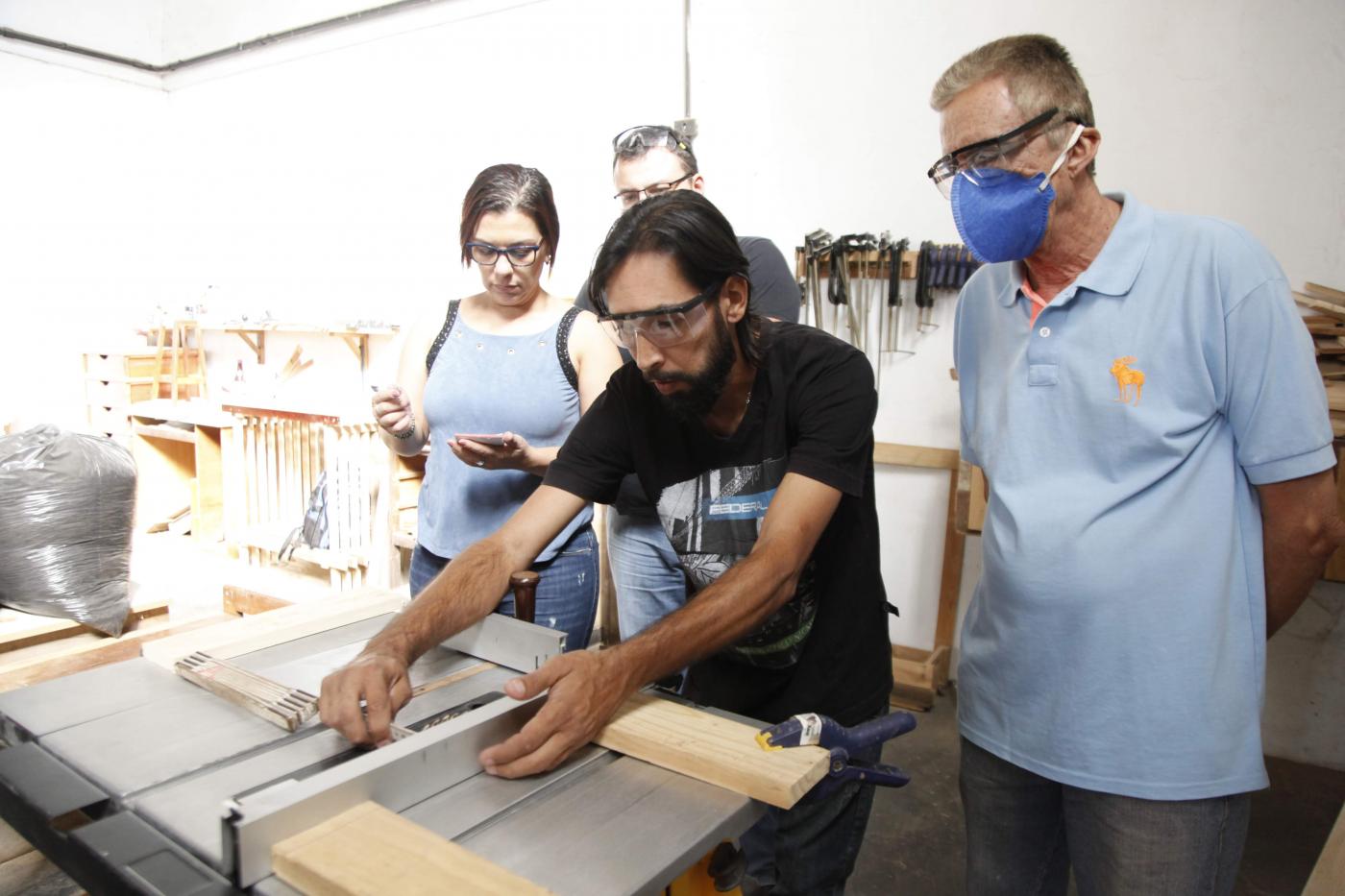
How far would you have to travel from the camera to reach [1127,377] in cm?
112

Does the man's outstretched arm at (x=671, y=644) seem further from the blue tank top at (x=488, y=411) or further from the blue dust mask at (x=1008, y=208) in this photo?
the blue tank top at (x=488, y=411)

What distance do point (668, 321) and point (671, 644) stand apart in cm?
44

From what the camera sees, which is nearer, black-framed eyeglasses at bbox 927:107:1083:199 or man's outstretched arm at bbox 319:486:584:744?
man's outstretched arm at bbox 319:486:584:744

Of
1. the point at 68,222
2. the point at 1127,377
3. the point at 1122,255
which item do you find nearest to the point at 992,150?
the point at 1122,255

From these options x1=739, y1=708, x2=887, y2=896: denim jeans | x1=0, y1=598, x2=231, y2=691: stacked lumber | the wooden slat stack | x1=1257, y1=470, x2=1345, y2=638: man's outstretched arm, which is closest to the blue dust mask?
x1=1257, y1=470, x2=1345, y2=638: man's outstretched arm

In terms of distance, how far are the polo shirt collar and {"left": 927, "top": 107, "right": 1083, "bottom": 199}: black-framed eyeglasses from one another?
6.3 inches

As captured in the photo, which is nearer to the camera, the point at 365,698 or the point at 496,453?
the point at 365,698

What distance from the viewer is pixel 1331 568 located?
2.46 m

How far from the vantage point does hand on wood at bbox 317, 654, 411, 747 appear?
999 millimetres

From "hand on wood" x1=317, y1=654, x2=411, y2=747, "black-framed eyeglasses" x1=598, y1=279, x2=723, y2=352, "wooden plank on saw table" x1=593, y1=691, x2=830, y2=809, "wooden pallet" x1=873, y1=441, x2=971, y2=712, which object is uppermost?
"black-framed eyeglasses" x1=598, y1=279, x2=723, y2=352

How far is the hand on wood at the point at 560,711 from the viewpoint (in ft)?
3.10

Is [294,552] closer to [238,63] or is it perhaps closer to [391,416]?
A: [391,416]

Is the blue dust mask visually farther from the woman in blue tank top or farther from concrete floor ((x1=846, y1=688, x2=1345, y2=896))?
concrete floor ((x1=846, y1=688, x2=1345, y2=896))

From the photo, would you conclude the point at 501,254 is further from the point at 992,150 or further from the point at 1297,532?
the point at 1297,532
